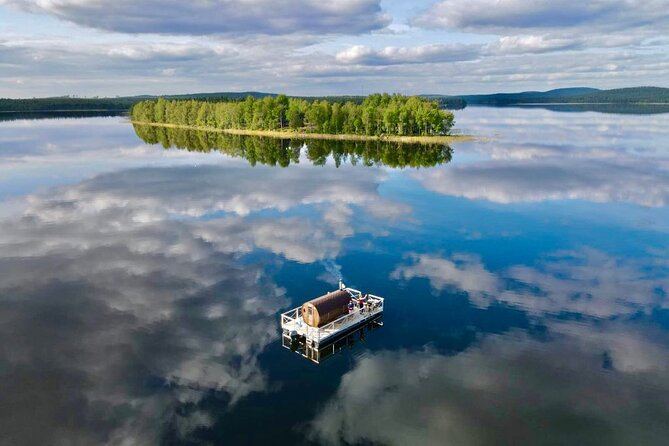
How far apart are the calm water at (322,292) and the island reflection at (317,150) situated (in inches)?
1574

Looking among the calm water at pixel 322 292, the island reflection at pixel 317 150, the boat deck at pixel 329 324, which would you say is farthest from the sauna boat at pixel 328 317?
the island reflection at pixel 317 150

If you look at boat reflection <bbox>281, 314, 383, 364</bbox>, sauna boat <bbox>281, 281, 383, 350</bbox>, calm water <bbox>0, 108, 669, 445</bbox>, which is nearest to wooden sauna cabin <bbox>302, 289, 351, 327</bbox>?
sauna boat <bbox>281, 281, 383, 350</bbox>

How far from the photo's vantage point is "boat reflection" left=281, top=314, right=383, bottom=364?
115 ft

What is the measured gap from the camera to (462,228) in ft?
212

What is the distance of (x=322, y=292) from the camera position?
144 ft

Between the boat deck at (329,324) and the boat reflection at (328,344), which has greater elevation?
the boat deck at (329,324)

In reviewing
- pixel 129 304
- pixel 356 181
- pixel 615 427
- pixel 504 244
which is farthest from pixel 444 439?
pixel 356 181

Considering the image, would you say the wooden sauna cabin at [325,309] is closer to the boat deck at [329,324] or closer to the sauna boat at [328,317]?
the sauna boat at [328,317]

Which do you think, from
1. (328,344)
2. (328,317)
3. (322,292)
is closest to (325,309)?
(328,317)

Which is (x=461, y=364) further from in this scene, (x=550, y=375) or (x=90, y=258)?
(x=90, y=258)

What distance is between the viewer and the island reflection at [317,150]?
128 meters

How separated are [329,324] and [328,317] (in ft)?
1.84

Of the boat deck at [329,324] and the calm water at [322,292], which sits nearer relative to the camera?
the calm water at [322,292]

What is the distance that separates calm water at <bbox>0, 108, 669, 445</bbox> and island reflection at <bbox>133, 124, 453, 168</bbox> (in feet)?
131
